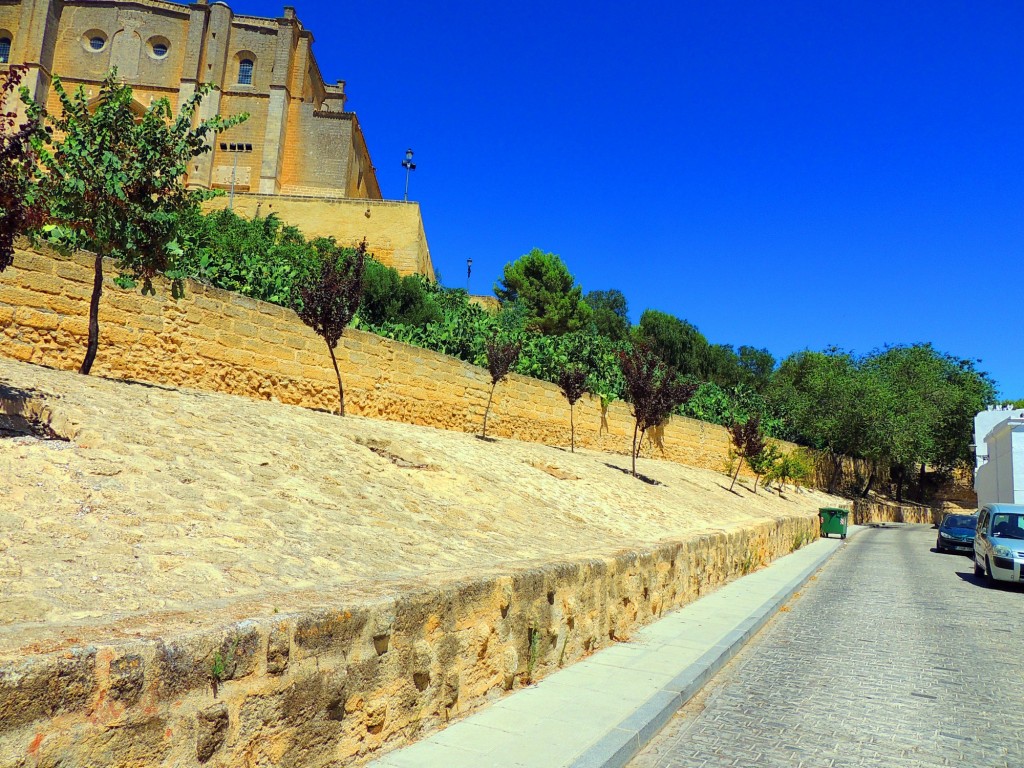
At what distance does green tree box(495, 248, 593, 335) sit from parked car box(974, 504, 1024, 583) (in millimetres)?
34112

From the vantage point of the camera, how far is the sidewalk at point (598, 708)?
409 cm

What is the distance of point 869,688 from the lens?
20.2 feet

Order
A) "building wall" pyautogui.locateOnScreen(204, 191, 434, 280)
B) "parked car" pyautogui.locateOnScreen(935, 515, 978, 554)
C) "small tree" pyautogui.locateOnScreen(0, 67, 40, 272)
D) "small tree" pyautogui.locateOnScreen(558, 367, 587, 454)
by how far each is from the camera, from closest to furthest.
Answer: "small tree" pyautogui.locateOnScreen(0, 67, 40, 272) < "parked car" pyautogui.locateOnScreen(935, 515, 978, 554) < "small tree" pyautogui.locateOnScreen(558, 367, 587, 454) < "building wall" pyautogui.locateOnScreen(204, 191, 434, 280)

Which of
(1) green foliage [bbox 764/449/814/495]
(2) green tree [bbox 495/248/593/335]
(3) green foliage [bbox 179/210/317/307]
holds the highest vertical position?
(2) green tree [bbox 495/248/593/335]

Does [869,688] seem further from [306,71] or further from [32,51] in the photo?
[32,51]

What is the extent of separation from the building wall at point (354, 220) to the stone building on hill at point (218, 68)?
29.9 ft

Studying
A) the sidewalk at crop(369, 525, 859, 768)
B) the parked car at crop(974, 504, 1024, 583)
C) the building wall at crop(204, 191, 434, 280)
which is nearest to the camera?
the sidewalk at crop(369, 525, 859, 768)

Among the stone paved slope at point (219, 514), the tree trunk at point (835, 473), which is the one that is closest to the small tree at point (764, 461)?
the tree trunk at point (835, 473)

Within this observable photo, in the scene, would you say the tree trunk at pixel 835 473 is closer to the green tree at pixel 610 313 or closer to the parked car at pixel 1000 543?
the green tree at pixel 610 313

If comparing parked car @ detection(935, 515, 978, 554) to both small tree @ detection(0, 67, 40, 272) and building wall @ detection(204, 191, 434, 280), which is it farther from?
building wall @ detection(204, 191, 434, 280)

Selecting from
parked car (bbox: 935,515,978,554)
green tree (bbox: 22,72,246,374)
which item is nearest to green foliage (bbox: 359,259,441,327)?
green tree (bbox: 22,72,246,374)

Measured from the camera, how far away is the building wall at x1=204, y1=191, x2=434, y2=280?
3938 centimetres

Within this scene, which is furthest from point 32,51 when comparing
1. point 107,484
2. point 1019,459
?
point 1019,459

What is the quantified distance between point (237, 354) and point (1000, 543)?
578 inches
